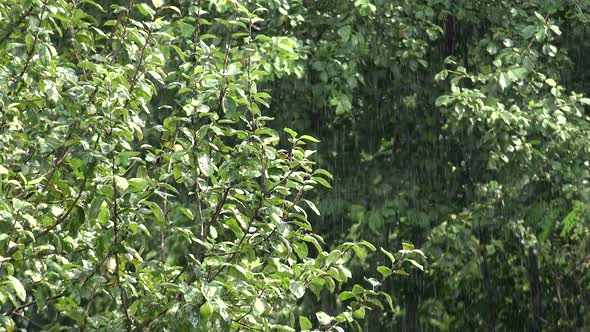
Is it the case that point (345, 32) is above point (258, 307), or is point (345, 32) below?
above

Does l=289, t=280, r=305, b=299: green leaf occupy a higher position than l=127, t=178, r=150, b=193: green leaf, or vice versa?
l=127, t=178, r=150, b=193: green leaf

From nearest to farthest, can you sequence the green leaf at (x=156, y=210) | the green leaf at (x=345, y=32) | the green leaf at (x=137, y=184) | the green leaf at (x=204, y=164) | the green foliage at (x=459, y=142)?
the green leaf at (x=137, y=184) < the green leaf at (x=156, y=210) < the green leaf at (x=204, y=164) < the green leaf at (x=345, y=32) < the green foliage at (x=459, y=142)

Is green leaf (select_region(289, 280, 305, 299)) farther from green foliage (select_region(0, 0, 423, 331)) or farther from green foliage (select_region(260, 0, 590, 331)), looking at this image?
green foliage (select_region(260, 0, 590, 331))

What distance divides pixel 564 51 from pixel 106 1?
3949mm

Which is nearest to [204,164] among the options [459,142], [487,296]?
[459,142]

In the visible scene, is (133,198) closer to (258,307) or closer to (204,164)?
(204,164)

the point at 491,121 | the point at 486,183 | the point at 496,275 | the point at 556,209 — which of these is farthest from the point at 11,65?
the point at 496,275

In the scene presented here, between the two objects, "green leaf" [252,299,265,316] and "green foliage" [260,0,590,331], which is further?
"green foliage" [260,0,590,331]

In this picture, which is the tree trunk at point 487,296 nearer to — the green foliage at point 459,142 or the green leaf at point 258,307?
the green foliage at point 459,142

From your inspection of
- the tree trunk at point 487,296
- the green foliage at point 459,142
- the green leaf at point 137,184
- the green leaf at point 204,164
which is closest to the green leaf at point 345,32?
the green foliage at point 459,142

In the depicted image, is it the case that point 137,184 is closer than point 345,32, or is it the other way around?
point 137,184

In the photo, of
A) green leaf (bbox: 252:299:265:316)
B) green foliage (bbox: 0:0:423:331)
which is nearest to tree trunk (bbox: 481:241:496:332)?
green foliage (bbox: 0:0:423:331)

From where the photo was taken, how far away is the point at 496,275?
36.2 feet

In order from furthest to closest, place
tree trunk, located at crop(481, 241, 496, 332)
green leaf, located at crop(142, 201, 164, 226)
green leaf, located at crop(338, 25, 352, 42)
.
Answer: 1. tree trunk, located at crop(481, 241, 496, 332)
2. green leaf, located at crop(338, 25, 352, 42)
3. green leaf, located at crop(142, 201, 164, 226)
